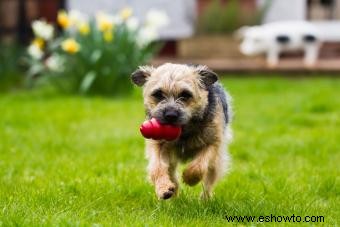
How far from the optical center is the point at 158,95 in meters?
5.20

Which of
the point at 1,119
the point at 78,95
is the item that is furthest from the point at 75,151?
the point at 78,95

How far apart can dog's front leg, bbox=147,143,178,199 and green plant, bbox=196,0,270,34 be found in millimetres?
10959

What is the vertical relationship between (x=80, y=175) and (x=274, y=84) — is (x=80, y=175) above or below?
above


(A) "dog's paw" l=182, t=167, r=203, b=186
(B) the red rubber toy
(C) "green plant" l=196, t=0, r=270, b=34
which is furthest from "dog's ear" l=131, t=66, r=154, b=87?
(C) "green plant" l=196, t=0, r=270, b=34

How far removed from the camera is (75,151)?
7742 mm

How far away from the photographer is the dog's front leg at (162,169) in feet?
16.1

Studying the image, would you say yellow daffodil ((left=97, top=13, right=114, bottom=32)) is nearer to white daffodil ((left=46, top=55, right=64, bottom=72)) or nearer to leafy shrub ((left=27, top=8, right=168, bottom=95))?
leafy shrub ((left=27, top=8, right=168, bottom=95))

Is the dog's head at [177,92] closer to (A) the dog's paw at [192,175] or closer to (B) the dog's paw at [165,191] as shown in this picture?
(A) the dog's paw at [192,175]

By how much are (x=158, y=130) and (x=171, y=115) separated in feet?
0.45

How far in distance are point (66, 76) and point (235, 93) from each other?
2.95 m

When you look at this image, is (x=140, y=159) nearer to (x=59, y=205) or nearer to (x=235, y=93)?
(x=59, y=205)

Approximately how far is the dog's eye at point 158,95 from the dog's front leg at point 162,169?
371 mm

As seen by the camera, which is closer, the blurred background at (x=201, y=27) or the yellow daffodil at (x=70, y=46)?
the yellow daffodil at (x=70, y=46)

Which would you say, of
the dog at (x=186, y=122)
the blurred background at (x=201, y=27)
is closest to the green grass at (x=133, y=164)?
the dog at (x=186, y=122)
